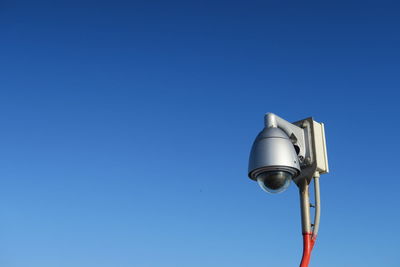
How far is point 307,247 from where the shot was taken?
4293 millimetres

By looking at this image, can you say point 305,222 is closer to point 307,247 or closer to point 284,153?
point 307,247

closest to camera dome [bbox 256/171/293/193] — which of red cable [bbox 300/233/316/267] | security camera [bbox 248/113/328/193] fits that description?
security camera [bbox 248/113/328/193]

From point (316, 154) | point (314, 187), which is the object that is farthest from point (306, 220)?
point (316, 154)

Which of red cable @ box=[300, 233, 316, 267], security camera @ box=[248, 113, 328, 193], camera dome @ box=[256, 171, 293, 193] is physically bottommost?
red cable @ box=[300, 233, 316, 267]

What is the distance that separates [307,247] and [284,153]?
2.91 feet

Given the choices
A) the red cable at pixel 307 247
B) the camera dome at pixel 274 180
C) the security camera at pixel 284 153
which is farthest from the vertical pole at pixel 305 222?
the camera dome at pixel 274 180

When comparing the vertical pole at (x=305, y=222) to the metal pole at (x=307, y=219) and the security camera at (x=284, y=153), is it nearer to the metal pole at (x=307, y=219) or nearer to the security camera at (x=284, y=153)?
the metal pole at (x=307, y=219)

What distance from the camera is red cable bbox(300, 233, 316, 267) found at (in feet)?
13.8

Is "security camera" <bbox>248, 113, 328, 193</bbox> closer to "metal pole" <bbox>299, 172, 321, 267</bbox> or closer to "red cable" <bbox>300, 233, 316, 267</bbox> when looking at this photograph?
"metal pole" <bbox>299, 172, 321, 267</bbox>

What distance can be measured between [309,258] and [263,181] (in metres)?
0.79

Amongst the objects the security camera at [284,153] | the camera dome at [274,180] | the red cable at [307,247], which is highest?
the security camera at [284,153]

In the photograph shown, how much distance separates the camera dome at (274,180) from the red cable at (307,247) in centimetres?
49

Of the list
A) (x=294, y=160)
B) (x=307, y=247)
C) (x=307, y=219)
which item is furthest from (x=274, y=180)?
(x=307, y=247)

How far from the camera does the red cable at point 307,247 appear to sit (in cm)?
421
